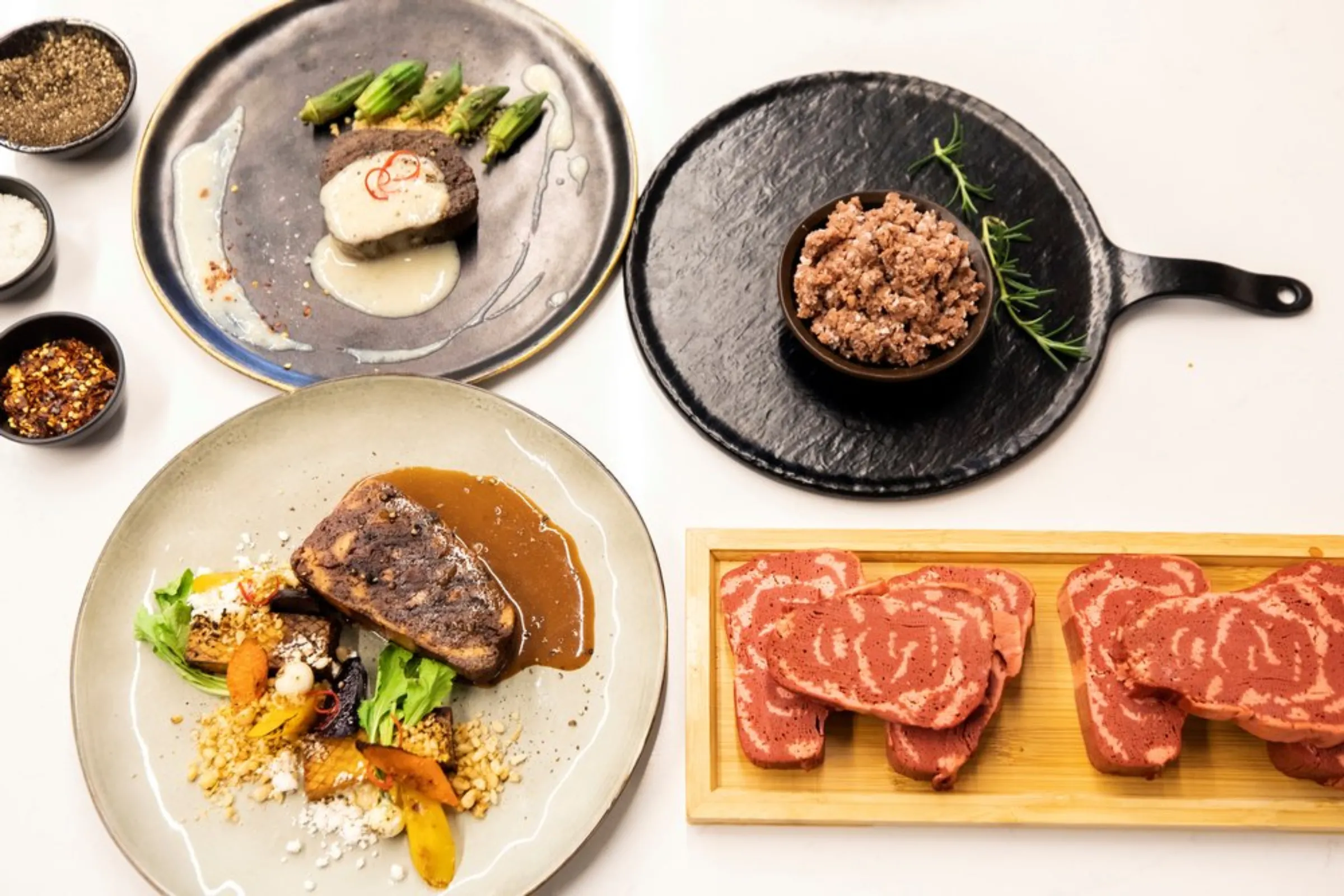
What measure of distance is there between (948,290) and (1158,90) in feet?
3.98

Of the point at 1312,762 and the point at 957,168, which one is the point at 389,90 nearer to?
the point at 957,168

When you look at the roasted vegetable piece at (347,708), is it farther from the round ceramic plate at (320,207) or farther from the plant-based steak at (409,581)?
the round ceramic plate at (320,207)

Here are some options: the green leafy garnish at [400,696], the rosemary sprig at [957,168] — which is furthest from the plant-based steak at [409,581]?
the rosemary sprig at [957,168]

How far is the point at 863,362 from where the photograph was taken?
2.79 metres

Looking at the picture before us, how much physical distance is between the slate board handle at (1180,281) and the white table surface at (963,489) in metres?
0.10

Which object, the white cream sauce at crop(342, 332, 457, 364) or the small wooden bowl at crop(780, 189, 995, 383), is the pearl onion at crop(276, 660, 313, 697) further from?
the small wooden bowl at crop(780, 189, 995, 383)

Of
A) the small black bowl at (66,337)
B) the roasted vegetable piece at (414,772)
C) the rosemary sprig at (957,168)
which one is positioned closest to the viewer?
the roasted vegetable piece at (414,772)

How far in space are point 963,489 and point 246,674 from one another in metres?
1.87

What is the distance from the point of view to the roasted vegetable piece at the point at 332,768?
256 cm

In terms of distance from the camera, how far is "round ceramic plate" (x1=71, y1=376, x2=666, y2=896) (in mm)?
2543

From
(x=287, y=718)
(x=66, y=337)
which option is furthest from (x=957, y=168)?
(x=66, y=337)

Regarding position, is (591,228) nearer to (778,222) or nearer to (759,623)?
(778,222)

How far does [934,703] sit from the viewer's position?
8.25ft

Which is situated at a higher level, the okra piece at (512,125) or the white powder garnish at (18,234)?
the okra piece at (512,125)
